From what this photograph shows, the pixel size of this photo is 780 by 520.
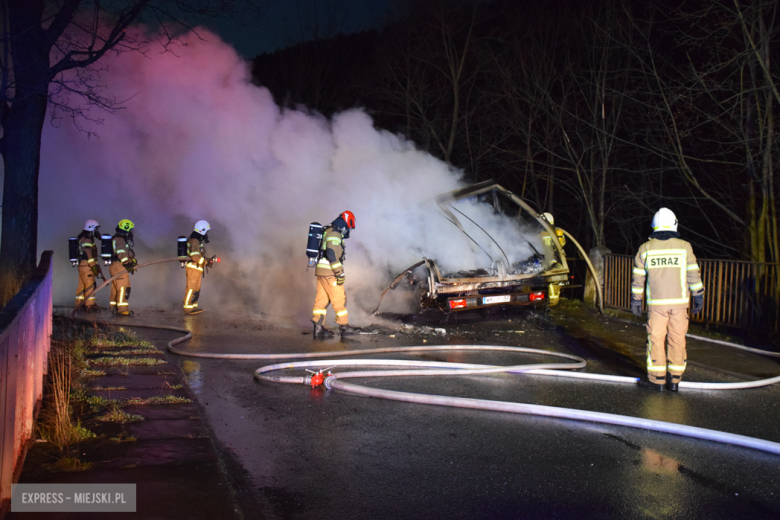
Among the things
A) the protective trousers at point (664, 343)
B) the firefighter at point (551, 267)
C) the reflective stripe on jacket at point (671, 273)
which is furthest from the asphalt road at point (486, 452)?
the firefighter at point (551, 267)

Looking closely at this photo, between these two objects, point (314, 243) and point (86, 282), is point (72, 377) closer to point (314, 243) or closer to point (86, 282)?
point (314, 243)

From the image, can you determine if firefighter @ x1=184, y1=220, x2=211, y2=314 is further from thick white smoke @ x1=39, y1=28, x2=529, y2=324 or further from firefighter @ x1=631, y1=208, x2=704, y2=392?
firefighter @ x1=631, y1=208, x2=704, y2=392

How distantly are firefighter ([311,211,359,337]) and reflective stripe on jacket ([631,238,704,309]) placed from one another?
400cm

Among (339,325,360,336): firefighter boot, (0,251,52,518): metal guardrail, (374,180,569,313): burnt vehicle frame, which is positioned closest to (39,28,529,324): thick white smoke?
(374,180,569,313): burnt vehicle frame

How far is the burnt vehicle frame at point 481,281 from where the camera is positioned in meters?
8.74

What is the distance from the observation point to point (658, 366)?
582 cm

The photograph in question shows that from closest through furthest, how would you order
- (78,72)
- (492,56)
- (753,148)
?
1. (78,72)
2. (753,148)
3. (492,56)

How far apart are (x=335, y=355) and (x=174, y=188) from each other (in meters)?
7.29

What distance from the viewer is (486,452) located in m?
4.10

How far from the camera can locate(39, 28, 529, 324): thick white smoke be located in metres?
9.82

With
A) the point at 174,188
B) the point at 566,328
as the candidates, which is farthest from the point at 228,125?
the point at 566,328

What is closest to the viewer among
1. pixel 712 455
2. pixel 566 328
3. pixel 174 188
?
pixel 712 455

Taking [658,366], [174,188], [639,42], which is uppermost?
[639,42]

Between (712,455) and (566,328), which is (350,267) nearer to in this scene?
(566,328)
